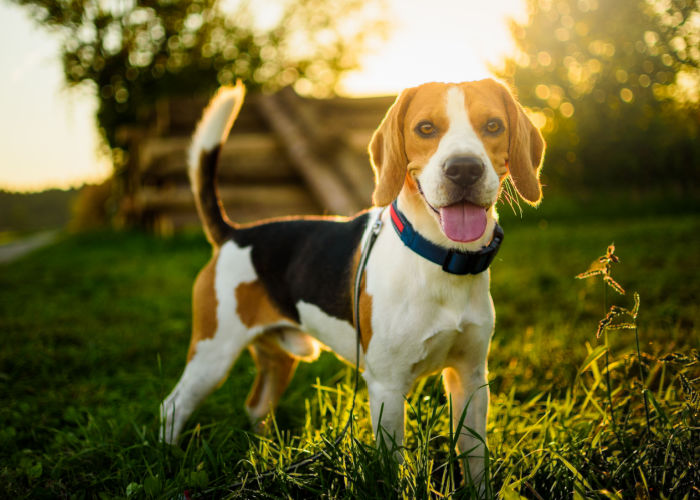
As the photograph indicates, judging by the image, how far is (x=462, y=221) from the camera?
1827mm

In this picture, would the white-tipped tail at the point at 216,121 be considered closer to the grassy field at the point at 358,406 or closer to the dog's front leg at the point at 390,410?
the grassy field at the point at 358,406

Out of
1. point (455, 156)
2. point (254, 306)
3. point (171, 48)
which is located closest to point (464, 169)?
point (455, 156)

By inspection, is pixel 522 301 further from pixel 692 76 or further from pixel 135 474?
pixel 135 474

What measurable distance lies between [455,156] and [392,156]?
1.02 ft

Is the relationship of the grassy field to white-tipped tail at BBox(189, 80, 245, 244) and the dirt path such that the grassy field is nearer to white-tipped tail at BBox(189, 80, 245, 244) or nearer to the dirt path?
white-tipped tail at BBox(189, 80, 245, 244)

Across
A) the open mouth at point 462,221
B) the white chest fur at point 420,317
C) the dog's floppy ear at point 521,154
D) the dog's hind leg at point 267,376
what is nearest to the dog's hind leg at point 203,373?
the dog's hind leg at point 267,376

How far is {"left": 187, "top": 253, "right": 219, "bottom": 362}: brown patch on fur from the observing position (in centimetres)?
260

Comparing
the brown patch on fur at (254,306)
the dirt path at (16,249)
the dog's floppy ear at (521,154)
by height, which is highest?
the dog's floppy ear at (521,154)

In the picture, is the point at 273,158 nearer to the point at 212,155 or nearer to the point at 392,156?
the point at 212,155

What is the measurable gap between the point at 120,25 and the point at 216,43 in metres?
2.50

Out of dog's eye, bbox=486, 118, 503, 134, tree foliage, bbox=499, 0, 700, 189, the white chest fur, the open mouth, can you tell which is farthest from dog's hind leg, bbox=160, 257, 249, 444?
tree foliage, bbox=499, 0, 700, 189

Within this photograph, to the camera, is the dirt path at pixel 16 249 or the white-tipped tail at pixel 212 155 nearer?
the white-tipped tail at pixel 212 155

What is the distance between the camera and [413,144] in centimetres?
198

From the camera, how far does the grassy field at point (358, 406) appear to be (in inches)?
74.0
